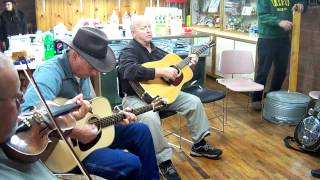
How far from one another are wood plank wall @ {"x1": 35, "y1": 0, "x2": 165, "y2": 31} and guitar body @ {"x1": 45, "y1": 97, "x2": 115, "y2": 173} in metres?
3.90

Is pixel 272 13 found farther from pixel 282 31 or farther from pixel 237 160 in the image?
pixel 237 160

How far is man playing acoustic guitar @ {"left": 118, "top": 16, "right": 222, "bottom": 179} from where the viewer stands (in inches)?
104

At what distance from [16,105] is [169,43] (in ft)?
11.0

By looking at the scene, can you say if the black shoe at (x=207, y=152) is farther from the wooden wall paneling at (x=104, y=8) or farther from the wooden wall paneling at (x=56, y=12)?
the wooden wall paneling at (x=56, y=12)

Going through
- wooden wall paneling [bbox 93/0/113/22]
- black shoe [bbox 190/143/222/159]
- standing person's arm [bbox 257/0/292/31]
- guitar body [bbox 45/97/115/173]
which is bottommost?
black shoe [bbox 190/143/222/159]

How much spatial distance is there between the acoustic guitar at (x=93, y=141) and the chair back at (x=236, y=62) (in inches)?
71.3

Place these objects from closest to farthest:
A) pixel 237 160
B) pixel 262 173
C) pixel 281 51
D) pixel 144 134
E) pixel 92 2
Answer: pixel 144 134
pixel 262 173
pixel 237 160
pixel 281 51
pixel 92 2

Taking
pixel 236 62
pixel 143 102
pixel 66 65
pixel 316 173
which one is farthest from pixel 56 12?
pixel 316 173

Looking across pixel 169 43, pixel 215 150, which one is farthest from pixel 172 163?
pixel 169 43

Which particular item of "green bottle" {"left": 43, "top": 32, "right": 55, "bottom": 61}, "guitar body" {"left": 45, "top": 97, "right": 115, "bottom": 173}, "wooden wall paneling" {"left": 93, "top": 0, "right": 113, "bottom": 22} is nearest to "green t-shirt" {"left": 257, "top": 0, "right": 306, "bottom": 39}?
"green bottle" {"left": 43, "top": 32, "right": 55, "bottom": 61}

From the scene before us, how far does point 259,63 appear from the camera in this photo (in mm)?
4160

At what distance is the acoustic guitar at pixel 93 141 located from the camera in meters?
1.81

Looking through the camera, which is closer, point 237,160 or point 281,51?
point 237,160

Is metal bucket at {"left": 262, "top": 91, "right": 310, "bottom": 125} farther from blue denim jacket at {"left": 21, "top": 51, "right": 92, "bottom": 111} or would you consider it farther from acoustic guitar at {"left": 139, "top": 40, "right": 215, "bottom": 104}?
blue denim jacket at {"left": 21, "top": 51, "right": 92, "bottom": 111}
